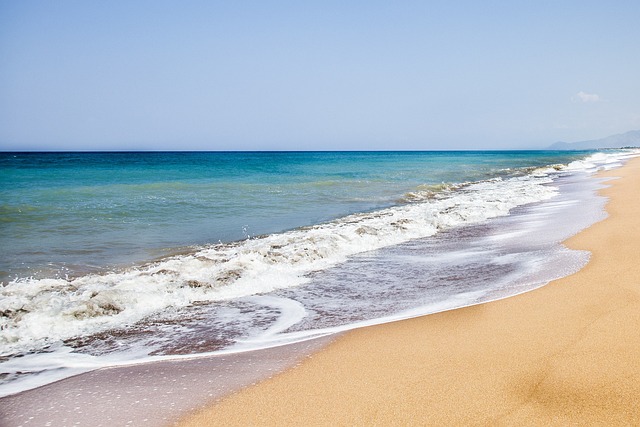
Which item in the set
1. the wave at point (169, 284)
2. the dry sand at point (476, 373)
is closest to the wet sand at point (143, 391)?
the dry sand at point (476, 373)

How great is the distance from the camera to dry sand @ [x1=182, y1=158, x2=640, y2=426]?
2.72 m

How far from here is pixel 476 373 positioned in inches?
125

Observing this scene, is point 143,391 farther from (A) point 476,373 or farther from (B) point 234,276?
(B) point 234,276

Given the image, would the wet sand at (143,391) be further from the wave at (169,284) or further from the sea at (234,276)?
the wave at (169,284)

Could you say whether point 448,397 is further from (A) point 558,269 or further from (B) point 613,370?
(A) point 558,269

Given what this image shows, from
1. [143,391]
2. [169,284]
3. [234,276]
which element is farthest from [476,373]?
[169,284]

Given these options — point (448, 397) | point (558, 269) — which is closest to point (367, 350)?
point (448, 397)

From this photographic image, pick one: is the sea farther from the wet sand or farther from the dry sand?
the dry sand

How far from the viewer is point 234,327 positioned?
479 centimetres

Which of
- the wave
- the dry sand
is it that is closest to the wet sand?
the dry sand

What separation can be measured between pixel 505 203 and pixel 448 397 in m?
13.2

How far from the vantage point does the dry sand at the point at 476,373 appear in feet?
8.92

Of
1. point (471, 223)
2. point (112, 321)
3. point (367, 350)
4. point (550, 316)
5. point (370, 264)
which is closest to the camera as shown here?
point (367, 350)

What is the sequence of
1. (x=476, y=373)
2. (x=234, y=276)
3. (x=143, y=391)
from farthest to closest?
(x=234, y=276) → (x=143, y=391) → (x=476, y=373)
